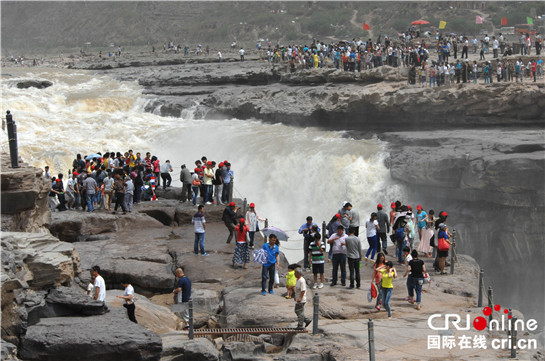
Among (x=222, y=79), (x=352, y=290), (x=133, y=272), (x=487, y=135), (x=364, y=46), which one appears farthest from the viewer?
(x=222, y=79)

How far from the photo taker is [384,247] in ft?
55.8

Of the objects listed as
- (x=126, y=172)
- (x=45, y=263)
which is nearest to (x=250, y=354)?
(x=45, y=263)

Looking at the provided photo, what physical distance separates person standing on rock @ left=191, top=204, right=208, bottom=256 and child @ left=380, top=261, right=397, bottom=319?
5.09m

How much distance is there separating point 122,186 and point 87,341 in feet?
31.5

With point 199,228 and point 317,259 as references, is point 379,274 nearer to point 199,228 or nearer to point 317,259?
point 317,259

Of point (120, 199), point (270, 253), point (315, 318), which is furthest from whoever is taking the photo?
point (120, 199)

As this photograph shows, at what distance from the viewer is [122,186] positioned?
773 inches

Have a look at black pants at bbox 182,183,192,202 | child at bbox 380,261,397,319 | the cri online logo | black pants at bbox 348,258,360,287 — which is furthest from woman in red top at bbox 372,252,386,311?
black pants at bbox 182,183,192,202

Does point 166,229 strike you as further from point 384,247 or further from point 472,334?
point 472,334

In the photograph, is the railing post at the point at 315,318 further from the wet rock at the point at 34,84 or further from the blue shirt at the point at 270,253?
the wet rock at the point at 34,84

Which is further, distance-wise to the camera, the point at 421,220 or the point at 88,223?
the point at 88,223

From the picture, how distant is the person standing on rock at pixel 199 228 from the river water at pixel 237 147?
4476 millimetres

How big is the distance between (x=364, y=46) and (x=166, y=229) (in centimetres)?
1951

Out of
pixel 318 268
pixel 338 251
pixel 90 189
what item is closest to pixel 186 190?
pixel 90 189
